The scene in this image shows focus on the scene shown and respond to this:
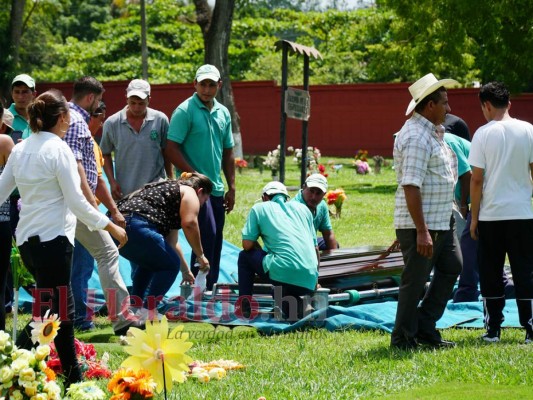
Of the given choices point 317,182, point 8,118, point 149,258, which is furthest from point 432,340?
point 8,118

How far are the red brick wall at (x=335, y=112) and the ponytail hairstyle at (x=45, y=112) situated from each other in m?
25.8

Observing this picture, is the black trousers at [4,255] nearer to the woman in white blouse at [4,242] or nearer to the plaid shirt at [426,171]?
the woman in white blouse at [4,242]

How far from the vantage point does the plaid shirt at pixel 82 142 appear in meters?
6.99

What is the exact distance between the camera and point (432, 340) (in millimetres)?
6668

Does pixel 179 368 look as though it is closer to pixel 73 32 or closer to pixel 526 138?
pixel 526 138

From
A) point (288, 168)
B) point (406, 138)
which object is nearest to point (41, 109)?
point (406, 138)

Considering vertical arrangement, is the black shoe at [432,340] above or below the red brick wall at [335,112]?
below

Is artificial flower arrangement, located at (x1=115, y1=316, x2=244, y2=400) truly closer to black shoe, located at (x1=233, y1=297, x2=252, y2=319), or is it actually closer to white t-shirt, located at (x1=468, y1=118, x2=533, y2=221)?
white t-shirt, located at (x1=468, y1=118, x2=533, y2=221)

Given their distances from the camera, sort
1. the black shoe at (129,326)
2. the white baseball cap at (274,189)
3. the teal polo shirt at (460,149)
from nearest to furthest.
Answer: the black shoe at (129,326), the white baseball cap at (274,189), the teal polo shirt at (460,149)

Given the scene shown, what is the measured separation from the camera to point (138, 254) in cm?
757

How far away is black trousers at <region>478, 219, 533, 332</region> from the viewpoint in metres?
6.84

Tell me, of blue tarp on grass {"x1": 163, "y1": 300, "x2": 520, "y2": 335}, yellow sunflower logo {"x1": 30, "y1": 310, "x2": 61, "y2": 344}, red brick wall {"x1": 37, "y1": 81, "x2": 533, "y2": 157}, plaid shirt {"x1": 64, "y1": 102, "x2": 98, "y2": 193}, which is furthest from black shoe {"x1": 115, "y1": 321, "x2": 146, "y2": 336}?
red brick wall {"x1": 37, "y1": 81, "x2": 533, "y2": 157}

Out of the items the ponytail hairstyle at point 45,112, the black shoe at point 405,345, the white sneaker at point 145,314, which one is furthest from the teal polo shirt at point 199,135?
the ponytail hairstyle at point 45,112

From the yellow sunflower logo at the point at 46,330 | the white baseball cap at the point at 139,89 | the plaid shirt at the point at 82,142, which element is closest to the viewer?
the yellow sunflower logo at the point at 46,330
